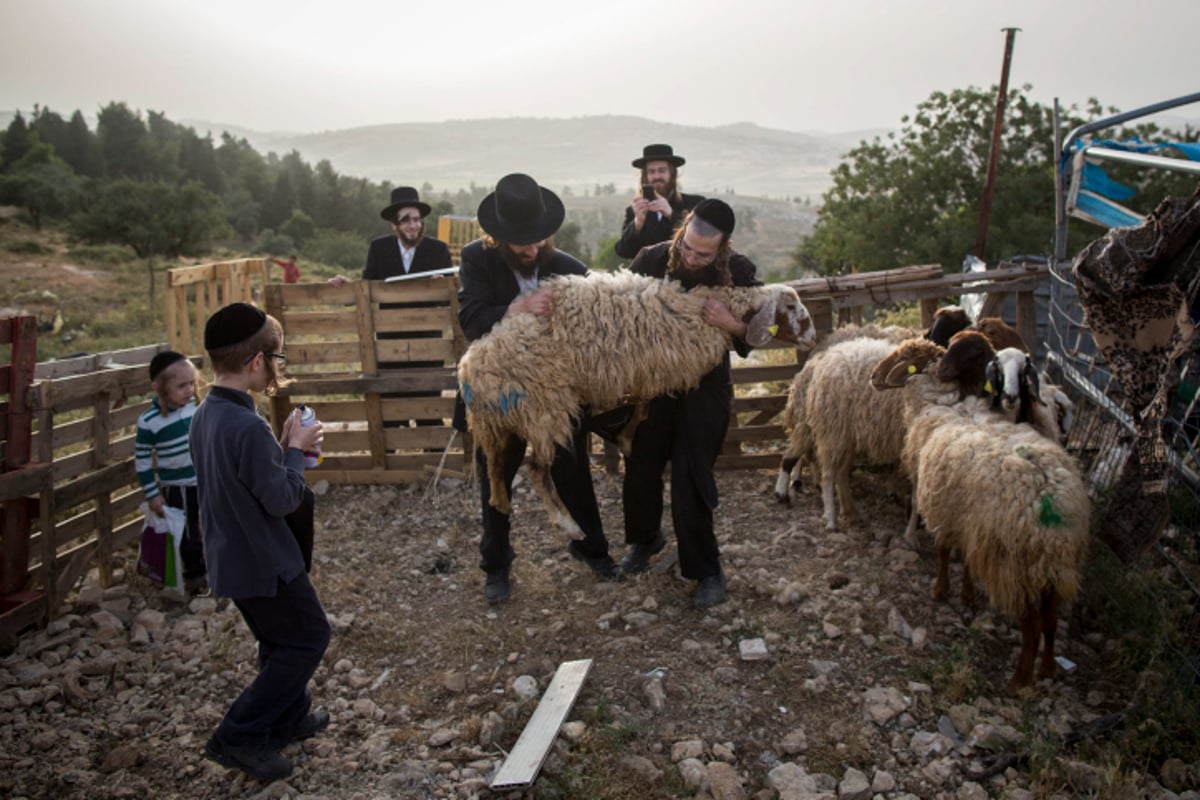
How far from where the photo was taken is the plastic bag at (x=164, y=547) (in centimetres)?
498

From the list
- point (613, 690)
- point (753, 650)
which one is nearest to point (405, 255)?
point (613, 690)

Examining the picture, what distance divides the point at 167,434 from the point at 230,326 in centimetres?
225

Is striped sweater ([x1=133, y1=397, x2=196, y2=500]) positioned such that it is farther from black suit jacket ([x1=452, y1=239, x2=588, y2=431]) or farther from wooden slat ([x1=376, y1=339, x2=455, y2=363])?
wooden slat ([x1=376, y1=339, x2=455, y2=363])

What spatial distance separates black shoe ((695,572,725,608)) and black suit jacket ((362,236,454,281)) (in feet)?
13.3

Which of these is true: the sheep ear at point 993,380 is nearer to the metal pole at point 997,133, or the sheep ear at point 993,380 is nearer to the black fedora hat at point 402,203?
the black fedora hat at point 402,203

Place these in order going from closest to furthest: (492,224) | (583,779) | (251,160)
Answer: (583,779) → (492,224) → (251,160)

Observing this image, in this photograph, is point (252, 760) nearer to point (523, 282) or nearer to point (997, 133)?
point (523, 282)

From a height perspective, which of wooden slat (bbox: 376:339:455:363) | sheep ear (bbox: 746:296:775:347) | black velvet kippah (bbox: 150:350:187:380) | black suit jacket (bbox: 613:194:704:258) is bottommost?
wooden slat (bbox: 376:339:455:363)

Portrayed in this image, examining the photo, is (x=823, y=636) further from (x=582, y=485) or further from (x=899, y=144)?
(x=899, y=144)

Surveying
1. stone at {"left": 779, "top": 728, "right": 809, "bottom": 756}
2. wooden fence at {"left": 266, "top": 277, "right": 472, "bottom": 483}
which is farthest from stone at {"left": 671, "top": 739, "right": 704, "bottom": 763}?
wooden fence at {"left": 266, "top": 277, "right": 472, "bottom": 483}

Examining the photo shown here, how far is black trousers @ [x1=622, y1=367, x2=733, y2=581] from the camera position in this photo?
15.0 ft

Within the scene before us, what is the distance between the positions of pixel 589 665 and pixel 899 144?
20.7m

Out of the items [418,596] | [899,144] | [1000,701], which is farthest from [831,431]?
[899,144]

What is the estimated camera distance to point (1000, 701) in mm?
3836
